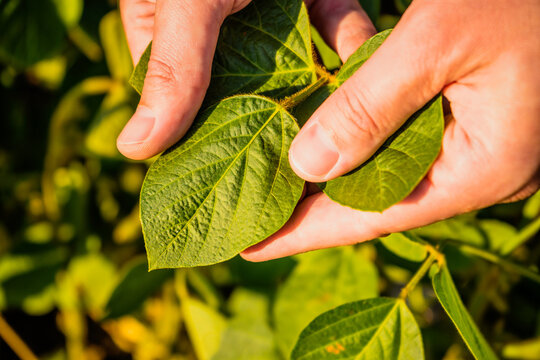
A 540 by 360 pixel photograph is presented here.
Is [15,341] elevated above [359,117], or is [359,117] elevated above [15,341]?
[359,117]

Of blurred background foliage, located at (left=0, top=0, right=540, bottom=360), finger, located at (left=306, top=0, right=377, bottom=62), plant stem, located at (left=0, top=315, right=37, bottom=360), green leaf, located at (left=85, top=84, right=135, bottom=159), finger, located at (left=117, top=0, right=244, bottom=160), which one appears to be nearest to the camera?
finger, located at (left=117, top=0, right=244, bottom=160)

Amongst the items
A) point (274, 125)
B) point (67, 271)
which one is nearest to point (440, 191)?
point (274, 125)

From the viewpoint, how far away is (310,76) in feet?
2.37

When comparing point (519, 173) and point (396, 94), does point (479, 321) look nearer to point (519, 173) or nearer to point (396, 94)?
point (519, 173)

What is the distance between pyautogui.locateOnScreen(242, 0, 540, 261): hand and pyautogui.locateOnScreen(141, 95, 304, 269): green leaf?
0.14 feet

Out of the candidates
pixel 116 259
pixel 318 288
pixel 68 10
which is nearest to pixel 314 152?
pixel 318 288

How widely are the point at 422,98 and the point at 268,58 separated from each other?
0.80ft

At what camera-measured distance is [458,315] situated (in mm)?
653

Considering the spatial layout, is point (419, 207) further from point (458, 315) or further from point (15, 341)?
point (15, 341)

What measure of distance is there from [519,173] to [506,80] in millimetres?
133

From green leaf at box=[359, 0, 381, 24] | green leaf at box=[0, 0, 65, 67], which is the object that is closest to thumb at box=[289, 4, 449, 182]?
green leaf at box=[359, 0, 381, 24]

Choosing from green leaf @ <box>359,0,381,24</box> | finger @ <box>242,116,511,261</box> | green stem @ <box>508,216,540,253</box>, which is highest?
green leaf @ <box>359,0,381,24</box>

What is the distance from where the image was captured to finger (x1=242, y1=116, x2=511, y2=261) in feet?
2.14

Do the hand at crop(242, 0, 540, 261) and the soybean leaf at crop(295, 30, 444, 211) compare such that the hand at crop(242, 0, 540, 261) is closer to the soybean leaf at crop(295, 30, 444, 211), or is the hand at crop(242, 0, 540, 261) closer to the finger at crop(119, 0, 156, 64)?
the soybean leaf at crop(295, 30, 444, 211)
